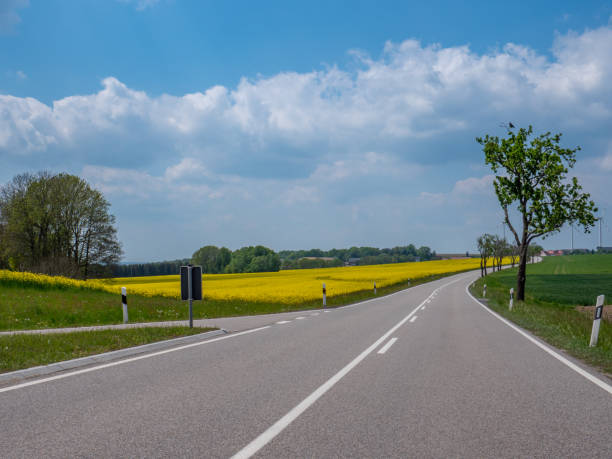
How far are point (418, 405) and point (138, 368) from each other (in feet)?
14.3

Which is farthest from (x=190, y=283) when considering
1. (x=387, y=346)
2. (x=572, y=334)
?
(x=572, y=334)

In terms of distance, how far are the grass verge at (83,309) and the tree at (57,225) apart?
20.9m

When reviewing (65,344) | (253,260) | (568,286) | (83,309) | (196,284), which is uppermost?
(196,284)

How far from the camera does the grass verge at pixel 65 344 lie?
7.34 metres

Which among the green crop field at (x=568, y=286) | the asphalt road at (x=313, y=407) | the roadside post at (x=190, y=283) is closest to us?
the asphalt road at (x=313, y=407)

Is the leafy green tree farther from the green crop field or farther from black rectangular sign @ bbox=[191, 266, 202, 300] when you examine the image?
black rectangular sign @ bbox=[191, 266, 202, 300]

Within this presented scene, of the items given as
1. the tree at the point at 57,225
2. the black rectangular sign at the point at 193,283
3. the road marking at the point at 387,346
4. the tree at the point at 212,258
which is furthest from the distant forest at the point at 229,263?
the road marking at the point at 387,346

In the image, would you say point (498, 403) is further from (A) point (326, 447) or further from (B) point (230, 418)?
(B) point (230, 418)

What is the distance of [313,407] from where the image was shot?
501cm

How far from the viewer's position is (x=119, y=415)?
4.75m

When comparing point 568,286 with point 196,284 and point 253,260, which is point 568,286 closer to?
point 196,284

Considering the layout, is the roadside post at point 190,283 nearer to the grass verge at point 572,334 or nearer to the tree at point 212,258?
the grass verge at point 572,334

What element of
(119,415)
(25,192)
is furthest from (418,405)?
(25,192)

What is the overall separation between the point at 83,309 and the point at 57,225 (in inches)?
1185
